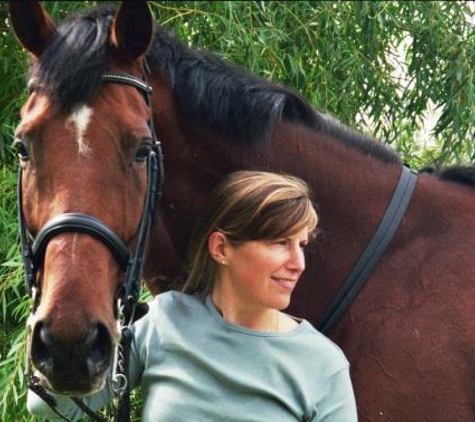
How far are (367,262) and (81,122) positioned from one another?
95 cm

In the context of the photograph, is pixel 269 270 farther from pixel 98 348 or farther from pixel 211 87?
pixel 211 87

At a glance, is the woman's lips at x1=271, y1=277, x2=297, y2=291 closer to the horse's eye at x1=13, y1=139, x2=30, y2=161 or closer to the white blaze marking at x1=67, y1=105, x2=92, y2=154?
the white blaze marking at x1=67, y1=105, x2=92, y2=154

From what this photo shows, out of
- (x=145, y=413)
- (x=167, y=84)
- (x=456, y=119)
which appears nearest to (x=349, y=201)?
(x=167, y=84)

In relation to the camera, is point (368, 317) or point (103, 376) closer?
point (103, 376)

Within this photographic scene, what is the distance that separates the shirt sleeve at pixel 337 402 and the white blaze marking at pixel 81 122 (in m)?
0.85

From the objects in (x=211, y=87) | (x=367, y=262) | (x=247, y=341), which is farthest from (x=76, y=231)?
(x=367, y=262)

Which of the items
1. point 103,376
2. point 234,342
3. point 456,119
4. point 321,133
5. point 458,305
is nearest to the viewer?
point 103,376

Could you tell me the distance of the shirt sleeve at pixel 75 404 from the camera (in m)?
2.56

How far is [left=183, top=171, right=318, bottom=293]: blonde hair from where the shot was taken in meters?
2.53

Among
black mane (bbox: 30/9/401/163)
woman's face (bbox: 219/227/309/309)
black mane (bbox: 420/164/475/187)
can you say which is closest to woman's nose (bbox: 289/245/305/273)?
woman's face (bbox: 219/227/309/309)

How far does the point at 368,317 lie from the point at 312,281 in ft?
0.71

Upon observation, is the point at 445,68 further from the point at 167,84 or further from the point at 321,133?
the point at 167,84

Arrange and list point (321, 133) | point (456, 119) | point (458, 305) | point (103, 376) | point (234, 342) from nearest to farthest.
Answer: point (103, 376)
point (234, 342)
point (458, 305)
point (321, 133)
point (456, 119)

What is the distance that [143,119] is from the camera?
8.73ft
